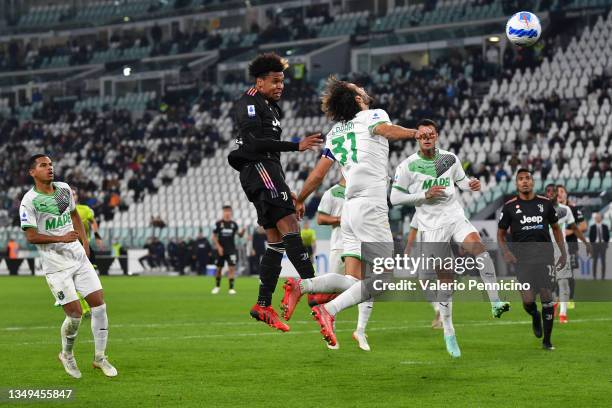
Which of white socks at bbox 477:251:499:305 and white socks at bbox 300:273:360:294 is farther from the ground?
white socks at bbox 300:273:360:294

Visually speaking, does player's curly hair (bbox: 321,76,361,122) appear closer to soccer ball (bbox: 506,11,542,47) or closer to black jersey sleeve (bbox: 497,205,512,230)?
black jersey sleeve (bbox: 497,205,512,230)

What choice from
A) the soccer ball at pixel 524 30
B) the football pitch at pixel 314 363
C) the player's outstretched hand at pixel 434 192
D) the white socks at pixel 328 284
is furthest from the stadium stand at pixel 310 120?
the white socks at pixel 328 284

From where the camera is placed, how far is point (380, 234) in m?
11.1

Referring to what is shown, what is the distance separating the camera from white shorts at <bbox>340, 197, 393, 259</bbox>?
11047mm

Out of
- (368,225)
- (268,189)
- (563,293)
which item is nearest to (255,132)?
(268,189)

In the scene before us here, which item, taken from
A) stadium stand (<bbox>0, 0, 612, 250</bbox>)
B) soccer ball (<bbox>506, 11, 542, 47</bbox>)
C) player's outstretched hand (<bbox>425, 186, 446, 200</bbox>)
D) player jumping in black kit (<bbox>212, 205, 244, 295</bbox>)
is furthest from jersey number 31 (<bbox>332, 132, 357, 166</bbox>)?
stadium stand (<bbox>0, 0, 612, 250</bbox>)

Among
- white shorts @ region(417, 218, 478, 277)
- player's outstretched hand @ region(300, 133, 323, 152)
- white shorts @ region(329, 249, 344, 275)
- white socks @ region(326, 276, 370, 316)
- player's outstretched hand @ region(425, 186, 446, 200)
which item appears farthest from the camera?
white shorts @ region(329, 249, 344, 275)

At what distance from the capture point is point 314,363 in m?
12.2

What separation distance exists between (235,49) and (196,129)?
27.9 feet

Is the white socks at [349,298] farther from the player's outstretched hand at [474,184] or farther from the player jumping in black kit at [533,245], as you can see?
the player jumping in black kit at [533,245]

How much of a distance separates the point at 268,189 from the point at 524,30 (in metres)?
7.35

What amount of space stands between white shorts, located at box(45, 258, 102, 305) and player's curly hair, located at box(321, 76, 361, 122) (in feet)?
9.44

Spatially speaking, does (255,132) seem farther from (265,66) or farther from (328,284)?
(328,284)

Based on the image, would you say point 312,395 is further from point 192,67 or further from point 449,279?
point 192,67
